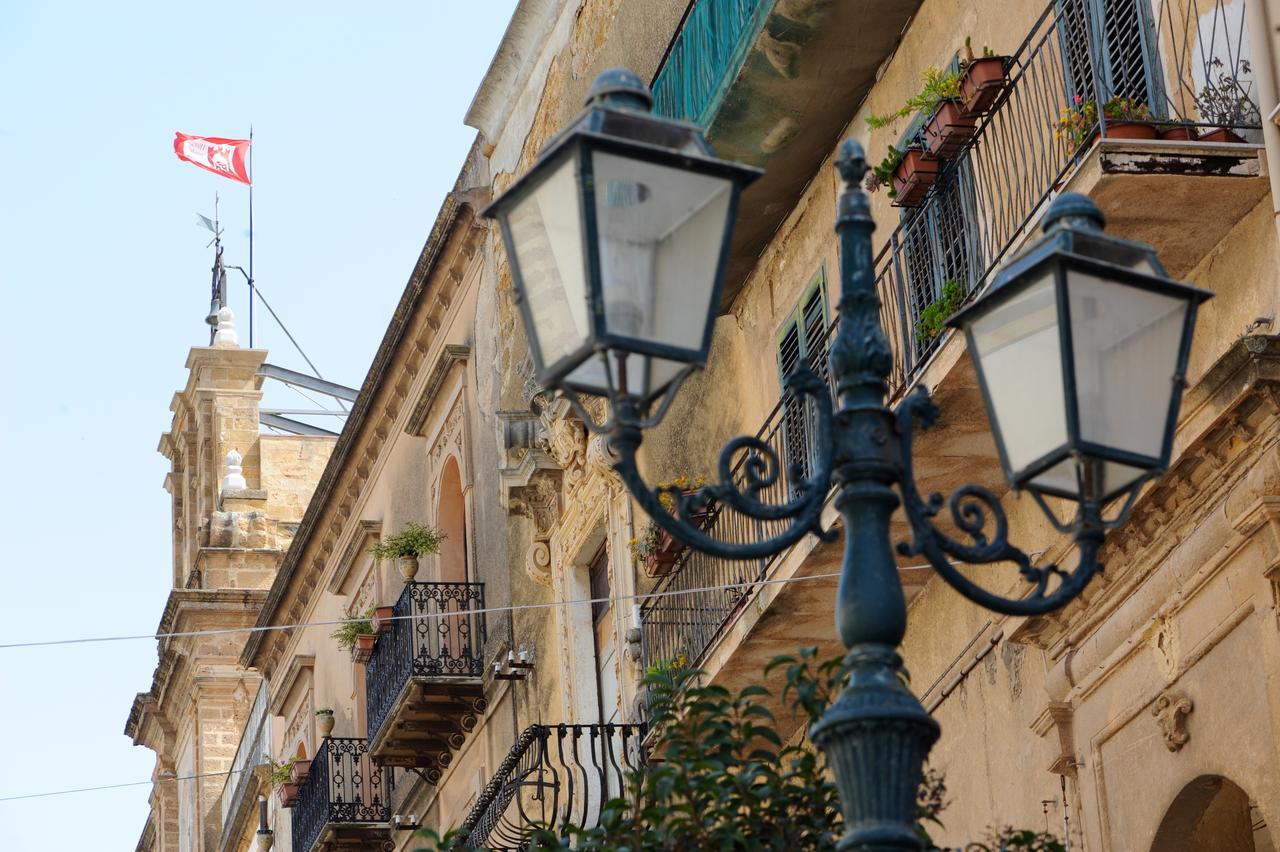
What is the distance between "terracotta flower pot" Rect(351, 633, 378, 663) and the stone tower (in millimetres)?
14987

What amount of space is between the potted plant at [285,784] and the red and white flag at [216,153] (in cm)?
1668

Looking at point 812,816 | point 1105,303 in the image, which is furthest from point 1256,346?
point 1105,303

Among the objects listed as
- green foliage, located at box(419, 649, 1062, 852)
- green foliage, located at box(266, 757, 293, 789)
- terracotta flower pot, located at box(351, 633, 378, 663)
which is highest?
green foliage, located at box(266, 757, 293, 789)

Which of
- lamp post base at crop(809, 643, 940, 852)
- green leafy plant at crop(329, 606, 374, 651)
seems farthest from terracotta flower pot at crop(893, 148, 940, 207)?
green leafy plant at crop(329, 606, 374, 651)

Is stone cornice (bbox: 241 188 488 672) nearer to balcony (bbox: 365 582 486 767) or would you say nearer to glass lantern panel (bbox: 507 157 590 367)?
balcony (bbox: 365 582 486 767)

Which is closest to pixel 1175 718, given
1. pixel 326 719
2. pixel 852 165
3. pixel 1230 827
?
pixel 1230 827

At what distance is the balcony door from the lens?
1004 cm

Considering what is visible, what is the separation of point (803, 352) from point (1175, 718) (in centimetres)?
486

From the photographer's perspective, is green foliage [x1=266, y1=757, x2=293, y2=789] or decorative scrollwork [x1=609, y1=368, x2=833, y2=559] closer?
decorative scrollwork [x1=609, y1=368, x2=833, y2=559]

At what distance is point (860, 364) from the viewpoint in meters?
5.63

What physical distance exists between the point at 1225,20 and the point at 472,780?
44.8ft

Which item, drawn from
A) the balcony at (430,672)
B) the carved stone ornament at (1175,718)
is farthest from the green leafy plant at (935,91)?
the balcony at (430,672)

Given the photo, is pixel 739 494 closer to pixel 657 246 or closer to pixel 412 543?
pixel 657 246

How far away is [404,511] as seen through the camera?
2477 cm
